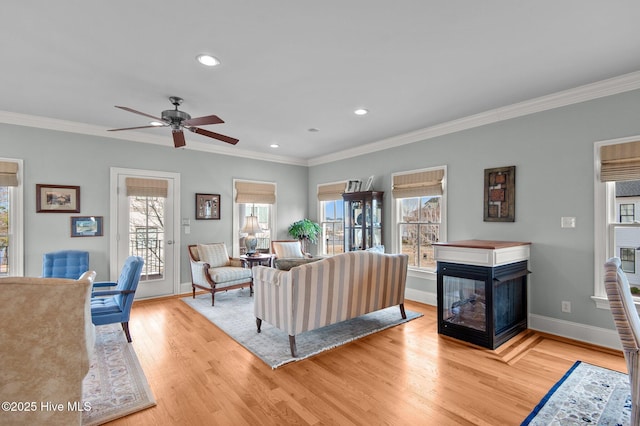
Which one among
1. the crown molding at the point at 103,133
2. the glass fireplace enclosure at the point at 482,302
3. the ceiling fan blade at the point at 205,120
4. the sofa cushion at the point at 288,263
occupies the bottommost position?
the glass fireplace enclosure at the point at 482,302

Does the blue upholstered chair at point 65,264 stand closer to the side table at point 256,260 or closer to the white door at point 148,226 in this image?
the white door at point 148,226

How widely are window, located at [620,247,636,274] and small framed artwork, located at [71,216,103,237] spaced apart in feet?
21.2

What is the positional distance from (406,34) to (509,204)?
8.44 ft

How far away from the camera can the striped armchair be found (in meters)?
1.53

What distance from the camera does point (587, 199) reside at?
10.6 ft

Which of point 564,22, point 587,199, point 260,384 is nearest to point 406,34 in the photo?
point 564,22

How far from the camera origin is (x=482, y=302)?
318 centimetres

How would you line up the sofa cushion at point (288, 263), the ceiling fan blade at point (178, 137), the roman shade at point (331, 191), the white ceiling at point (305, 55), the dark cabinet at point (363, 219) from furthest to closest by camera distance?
the roman shade at point (331, 191), the dark cabinet at point (363, 219), the ceiling fan blade at point (178, 137), the sofa cushion at point (288, 263), the white ceiling at point (305, 55)

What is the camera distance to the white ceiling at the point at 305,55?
2.02 metres

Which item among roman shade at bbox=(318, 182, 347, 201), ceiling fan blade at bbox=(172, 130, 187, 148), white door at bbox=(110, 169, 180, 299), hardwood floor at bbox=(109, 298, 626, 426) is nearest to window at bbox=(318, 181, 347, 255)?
roman shade at bbox=(318, 182, 347, 201)

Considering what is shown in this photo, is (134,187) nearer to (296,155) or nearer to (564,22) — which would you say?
(296,155)

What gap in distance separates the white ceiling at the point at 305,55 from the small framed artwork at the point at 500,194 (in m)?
0.82

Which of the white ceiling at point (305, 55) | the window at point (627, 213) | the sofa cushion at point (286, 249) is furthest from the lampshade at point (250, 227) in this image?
the window at point (627, 213)

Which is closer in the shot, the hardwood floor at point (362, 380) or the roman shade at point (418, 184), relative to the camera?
the hardwood floor at point (362, 380)
